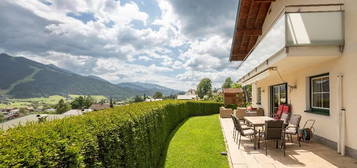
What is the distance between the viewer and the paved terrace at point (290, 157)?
17.1 ft

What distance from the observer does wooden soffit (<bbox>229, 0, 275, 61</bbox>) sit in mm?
12203

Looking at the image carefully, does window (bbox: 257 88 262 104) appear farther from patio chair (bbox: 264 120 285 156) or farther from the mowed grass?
patio chair (bbox: 264 120 285 156)

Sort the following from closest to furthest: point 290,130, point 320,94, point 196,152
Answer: point 196,152
point 290,130
point 320,94

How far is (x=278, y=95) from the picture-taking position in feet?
42.0

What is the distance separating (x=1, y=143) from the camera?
154 centimetres

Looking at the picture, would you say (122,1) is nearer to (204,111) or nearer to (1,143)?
(1,143)

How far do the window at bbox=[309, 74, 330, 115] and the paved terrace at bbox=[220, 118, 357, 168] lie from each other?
141 cm

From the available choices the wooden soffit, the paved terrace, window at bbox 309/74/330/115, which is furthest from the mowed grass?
the wooden soffit

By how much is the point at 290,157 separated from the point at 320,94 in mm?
3432

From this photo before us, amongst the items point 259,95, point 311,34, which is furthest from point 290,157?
point 259,95

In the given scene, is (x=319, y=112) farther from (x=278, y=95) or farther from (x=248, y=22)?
(x=248, y=22)

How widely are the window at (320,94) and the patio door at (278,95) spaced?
8.95ft

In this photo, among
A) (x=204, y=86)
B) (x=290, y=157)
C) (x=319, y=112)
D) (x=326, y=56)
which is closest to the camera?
(x=290, y=157)

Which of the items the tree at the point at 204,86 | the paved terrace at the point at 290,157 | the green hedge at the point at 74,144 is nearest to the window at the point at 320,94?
the paved terrace at the point at 290,157
